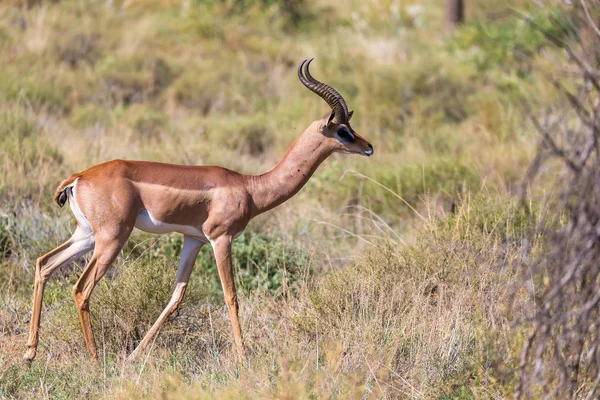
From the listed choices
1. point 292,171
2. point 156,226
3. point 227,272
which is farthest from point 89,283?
point 292,171

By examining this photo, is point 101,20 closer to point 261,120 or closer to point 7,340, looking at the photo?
point 261,120

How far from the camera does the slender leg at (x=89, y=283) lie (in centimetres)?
586

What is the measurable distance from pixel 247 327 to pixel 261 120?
24.5 ft

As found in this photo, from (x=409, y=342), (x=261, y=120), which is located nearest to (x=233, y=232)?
(x=409, y=342)

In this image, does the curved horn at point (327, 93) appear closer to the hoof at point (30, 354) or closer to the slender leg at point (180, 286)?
the slender leg at point (180, 286)

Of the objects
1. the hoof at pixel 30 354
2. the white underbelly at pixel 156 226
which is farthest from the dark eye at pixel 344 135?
the hoof at pixel 30 354

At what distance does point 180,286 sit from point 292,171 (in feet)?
3.97

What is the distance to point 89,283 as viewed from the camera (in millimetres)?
5922

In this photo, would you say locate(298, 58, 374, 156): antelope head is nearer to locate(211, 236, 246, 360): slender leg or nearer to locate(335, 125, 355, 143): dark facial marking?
locate(335, 125, 355, 143): dark facial marking

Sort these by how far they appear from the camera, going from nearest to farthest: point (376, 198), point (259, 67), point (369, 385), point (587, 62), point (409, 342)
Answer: point (587, 62), point (369, 385), point (409, 342), point (376, 198), point (259, 67)

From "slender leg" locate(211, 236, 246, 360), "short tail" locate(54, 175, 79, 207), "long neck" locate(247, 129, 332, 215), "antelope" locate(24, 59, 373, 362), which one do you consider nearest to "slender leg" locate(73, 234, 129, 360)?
"antelope" locate(24, 59, 373, 362)

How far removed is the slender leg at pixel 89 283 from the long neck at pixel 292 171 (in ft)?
3.85

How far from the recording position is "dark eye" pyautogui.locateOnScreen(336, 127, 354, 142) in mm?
6617

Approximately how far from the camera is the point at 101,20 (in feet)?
60.4
